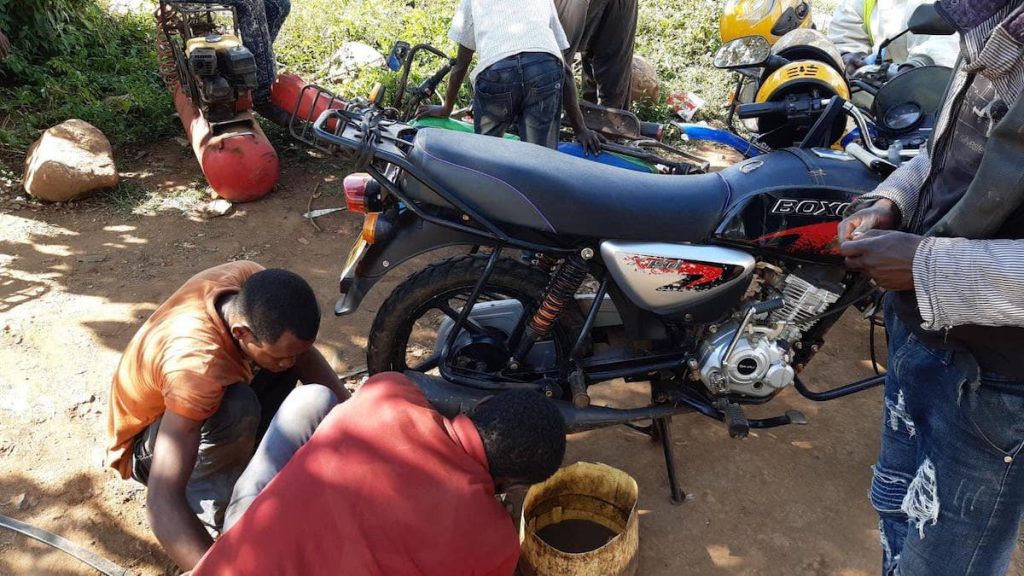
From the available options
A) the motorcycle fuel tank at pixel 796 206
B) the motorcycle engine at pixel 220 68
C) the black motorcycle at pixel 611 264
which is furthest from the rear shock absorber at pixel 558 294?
the motorcycle engine at pixel 220 68

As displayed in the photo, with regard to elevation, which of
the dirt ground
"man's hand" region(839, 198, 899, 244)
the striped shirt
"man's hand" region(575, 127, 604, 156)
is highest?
the striped shirt

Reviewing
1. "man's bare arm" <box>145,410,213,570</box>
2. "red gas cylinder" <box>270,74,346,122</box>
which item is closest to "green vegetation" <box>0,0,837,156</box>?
"red gas cylinder" <box>270,74,346,122</box>

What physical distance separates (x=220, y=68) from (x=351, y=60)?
1848 millimetres

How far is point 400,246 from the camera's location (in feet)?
8.68

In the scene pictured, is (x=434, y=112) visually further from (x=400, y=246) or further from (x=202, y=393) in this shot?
(x=202, y=393)

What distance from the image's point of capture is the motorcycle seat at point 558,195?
8.04 feet

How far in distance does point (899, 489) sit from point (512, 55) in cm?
269

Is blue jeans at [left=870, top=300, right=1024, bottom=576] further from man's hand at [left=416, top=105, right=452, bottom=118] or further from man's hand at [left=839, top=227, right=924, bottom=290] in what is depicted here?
man's hand at [left=416, top=105, right=452, bottom=118]

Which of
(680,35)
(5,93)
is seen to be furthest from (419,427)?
(680,35)

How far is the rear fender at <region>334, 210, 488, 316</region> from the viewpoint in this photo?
8.54 ft

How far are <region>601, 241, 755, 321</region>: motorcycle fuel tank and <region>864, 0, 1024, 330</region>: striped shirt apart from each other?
38.1 inches

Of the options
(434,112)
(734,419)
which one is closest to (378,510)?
(734,419)

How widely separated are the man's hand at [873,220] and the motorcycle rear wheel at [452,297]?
44.6 inches

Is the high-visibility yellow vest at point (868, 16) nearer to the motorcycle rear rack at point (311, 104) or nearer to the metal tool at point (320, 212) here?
the motorcycle rear rack at point (311, 104)
